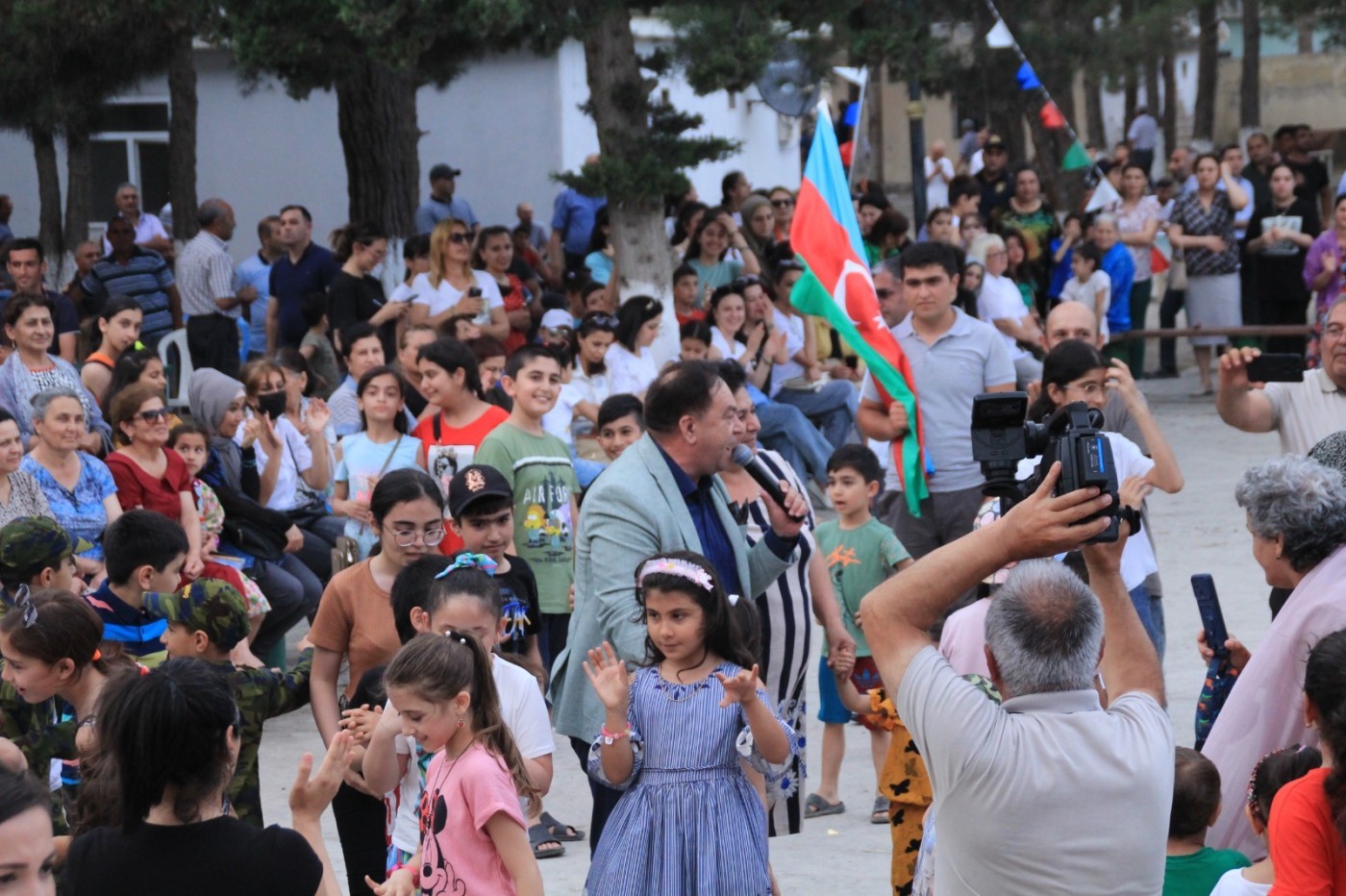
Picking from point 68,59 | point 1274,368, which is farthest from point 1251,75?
point 1274,368

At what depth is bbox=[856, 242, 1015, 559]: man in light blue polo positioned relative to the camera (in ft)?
24.4

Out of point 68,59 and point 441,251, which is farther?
point 68,59

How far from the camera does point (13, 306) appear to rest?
8.58m

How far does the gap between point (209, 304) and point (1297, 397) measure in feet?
27.9

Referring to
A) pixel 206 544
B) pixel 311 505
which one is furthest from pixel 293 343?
pixel 206 544

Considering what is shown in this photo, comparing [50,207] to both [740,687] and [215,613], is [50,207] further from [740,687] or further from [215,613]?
[740,687]

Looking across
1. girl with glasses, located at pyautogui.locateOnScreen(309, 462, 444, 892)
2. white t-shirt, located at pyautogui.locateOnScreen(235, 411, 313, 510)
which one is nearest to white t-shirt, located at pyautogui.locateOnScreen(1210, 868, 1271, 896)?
girl with glasses, located at pyautogui.locateOnScreen(309, 462, 444, 892)

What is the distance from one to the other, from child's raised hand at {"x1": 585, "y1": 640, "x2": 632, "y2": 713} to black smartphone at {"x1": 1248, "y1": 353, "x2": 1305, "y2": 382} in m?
2.76

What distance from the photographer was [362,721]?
4344 millimetres

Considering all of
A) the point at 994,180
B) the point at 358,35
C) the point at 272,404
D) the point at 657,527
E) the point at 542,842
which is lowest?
the point at 542,842

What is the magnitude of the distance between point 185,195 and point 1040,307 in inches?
317

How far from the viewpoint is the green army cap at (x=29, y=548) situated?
18.5 ft

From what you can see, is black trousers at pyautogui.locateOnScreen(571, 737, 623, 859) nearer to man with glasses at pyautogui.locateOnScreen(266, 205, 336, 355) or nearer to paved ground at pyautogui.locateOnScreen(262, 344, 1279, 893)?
paved ground at pyautogui.locateOnScreen(262, 344, 1279, 893)

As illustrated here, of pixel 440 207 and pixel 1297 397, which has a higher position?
pixel 440 207
